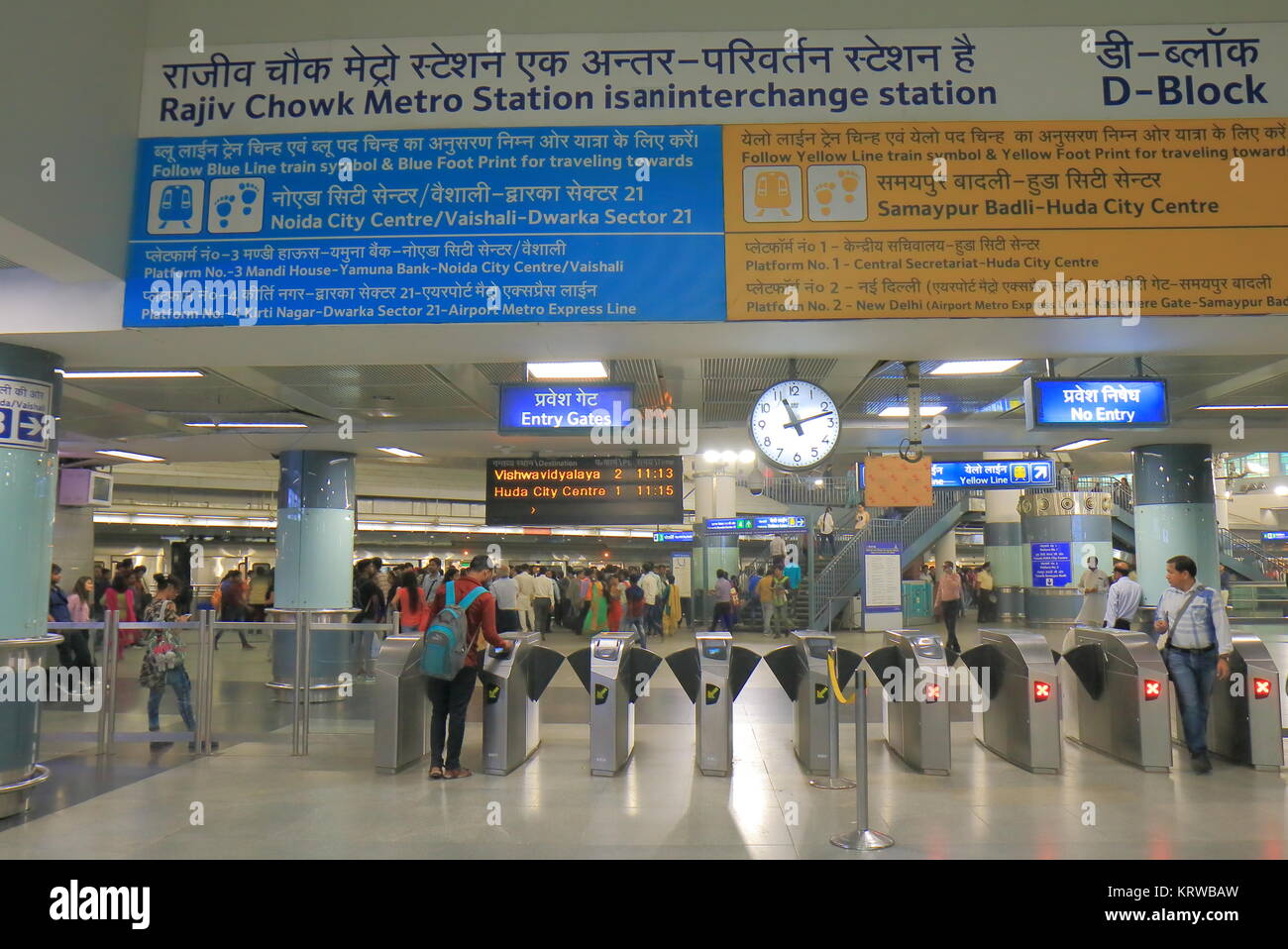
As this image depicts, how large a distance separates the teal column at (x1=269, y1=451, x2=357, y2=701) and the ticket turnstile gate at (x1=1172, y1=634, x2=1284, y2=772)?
9665 mm

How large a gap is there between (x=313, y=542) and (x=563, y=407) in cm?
566

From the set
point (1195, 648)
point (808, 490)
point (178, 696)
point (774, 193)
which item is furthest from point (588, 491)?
point (808, 490)

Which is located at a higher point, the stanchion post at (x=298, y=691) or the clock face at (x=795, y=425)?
the clock face at (x=795, y=425)

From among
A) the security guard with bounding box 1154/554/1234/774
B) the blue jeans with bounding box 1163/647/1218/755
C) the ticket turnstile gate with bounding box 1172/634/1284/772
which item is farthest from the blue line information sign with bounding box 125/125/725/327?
the ticket turnstile gate with bounding box 1172/634/1284/772

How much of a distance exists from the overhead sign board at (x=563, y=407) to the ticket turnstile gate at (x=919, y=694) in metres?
3.05

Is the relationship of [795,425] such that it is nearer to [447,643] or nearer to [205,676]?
[447,643]

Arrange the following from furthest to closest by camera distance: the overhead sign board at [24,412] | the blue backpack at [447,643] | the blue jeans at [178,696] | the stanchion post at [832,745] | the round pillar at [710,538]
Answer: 1. the round pillar at [710,538]
2. the blue jeans at [178,696]
3. the blue backpack at [447,643]
4. the stanchion post at [832,745]
5. the overhead sign board at [24,412]

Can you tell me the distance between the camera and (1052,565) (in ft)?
72.2

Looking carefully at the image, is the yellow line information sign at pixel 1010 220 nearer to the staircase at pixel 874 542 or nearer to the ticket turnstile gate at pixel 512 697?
the ticket turnstile gate at pixel 512 697

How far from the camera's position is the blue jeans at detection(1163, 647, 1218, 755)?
678 centimetres

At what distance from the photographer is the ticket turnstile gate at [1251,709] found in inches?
268

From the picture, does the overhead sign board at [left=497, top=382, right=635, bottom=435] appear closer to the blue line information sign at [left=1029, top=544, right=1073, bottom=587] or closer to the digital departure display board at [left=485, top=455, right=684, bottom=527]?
the digital departure display board at [left=485, top=455, right=684, bottom=527]

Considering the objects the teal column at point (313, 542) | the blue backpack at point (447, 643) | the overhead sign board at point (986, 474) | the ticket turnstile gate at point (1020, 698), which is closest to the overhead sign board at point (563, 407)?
the blue backpack at point (447, 643)

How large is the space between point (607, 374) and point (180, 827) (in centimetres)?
501
